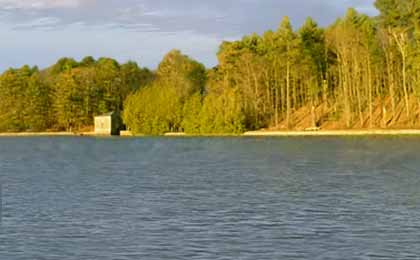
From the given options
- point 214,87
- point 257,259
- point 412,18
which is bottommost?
point 257,259

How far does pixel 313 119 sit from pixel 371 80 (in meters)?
11.3

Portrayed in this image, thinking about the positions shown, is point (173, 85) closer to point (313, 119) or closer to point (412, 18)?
point (313, 119)

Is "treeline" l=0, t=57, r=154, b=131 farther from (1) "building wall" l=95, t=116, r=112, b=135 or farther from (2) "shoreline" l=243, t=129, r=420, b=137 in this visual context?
(2) "shoreline" l=243, t=129, r=420, b=137

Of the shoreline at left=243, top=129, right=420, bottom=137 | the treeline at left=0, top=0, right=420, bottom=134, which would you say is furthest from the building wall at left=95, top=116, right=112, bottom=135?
the shoreline at left=243, top=129, right=420, bottom=137

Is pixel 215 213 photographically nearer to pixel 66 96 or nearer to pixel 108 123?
pixel 108 123

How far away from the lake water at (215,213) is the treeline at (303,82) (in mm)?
63252

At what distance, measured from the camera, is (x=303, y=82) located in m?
133

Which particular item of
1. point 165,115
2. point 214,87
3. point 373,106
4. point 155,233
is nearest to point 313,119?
point 373,106

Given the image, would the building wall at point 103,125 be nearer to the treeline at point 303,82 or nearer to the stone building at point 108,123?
the stone building at point 108,123

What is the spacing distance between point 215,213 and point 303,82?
350 feet

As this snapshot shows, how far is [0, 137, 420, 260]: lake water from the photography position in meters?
20.8

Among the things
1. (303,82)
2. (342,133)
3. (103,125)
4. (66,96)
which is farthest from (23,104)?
(342,133)

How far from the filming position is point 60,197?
3434 centimetres

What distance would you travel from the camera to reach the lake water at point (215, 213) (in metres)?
20.8
